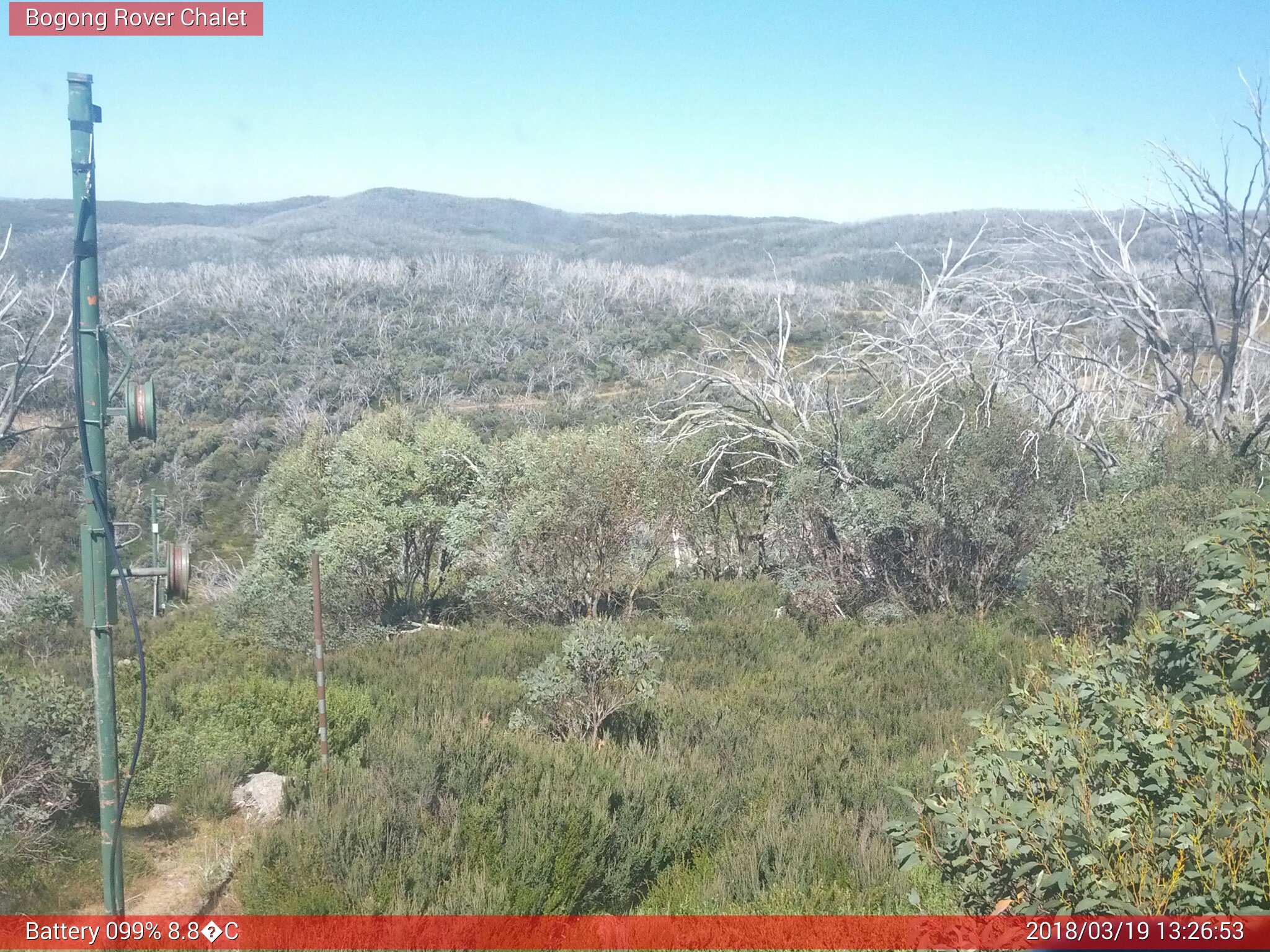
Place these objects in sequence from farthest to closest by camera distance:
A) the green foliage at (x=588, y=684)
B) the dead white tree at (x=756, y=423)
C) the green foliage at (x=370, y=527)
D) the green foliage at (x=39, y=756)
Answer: the green foliage at (x=370, y=527), the dead white tree at (x=756, y=423), the green foliage at (x=588, y=684), the green foliage at (x=39, y=756)

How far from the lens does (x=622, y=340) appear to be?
49406 millimetres

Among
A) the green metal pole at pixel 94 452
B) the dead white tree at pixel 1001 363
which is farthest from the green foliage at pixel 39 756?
the dead white tree at pixel 1001 363

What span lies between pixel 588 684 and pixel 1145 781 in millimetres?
5209

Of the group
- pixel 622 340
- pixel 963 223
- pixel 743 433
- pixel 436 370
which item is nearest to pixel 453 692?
pixel 743 433

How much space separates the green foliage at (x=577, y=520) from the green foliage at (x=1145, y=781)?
9.96 m

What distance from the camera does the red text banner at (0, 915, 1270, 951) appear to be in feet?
13.2

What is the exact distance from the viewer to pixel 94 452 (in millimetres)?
3822

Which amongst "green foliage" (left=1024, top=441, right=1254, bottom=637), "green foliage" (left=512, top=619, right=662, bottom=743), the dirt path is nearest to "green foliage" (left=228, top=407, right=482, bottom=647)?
"green foliage" (left=512, top=619, right=662, bottom=743)

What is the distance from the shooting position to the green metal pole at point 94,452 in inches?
147

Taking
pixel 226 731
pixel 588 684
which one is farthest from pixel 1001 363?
pixel 226 731

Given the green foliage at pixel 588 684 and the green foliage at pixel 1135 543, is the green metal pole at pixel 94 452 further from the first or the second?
the green foliage at pixel 1135 543

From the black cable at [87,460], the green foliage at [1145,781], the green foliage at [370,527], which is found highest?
the black cable at [87,460]

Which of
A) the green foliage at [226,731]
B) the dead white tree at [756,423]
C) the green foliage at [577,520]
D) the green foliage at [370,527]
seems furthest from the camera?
the green foliage at [370,527]

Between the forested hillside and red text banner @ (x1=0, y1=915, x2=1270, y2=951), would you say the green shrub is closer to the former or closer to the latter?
the forested hillside
